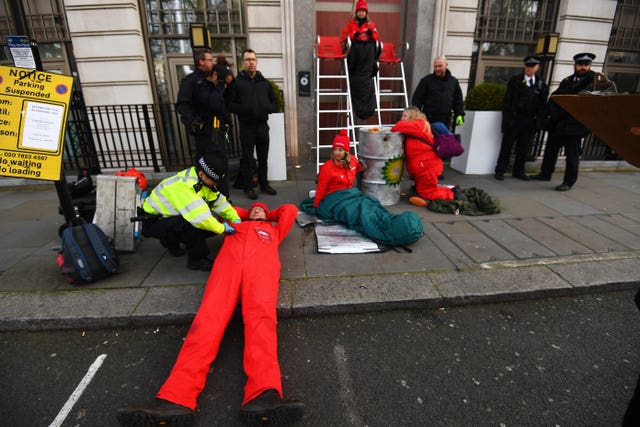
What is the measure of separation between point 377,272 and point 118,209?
299 centimetres

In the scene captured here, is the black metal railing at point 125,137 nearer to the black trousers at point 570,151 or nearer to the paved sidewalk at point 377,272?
the paved sidewalk at point 377,272

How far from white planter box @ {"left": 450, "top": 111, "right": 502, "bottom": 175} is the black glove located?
17.1 ft

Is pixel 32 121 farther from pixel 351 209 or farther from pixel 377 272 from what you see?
pixel 377 272

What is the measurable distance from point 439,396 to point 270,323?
3.90 ft

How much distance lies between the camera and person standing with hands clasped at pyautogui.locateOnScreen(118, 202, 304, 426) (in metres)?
1.83

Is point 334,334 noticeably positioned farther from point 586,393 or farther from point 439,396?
point 586,393

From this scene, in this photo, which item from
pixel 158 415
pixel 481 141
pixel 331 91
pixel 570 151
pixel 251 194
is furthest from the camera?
pixel 331 91

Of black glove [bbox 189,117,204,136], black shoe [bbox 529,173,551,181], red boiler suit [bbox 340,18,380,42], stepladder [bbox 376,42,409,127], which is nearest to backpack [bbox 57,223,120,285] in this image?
black glove [bbox 189,117,204,136]

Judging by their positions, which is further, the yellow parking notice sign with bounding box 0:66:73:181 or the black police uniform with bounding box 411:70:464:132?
the black police uniform with bounding box 411:70:464:132

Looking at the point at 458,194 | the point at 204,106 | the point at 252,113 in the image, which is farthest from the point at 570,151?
the point at 204,106

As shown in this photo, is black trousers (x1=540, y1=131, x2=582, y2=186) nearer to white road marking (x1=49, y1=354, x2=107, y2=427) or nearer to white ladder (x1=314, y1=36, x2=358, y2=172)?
white ladder (x1=314, y1=36, x2=358, y2=172)

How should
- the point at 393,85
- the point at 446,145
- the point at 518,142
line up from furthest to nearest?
the point at 393,85
the point at 518,142
the point at 446,145

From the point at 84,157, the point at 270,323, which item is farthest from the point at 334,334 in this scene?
the point at 84,157

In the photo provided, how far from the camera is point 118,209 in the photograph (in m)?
3.80
